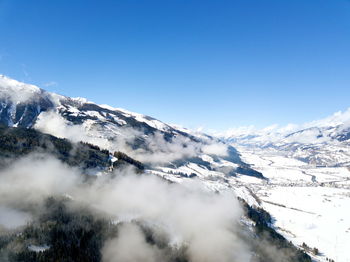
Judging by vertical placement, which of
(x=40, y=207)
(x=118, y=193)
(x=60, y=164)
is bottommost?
(x=40, y=207)

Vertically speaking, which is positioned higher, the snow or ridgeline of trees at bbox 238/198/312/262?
ridgeline of trees at bbox 238/198/312/262

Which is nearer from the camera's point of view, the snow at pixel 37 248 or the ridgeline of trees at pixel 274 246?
the snow at pixel 37 248

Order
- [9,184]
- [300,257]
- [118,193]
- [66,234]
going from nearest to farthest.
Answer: [66,234] → [9,184] → [300,257] → [118,193]

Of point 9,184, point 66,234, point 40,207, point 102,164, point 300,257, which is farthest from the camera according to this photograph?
point 102,164

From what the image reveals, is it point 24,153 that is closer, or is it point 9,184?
point 9,184

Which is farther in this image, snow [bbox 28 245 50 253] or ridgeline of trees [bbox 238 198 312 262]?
ridgeline of trees [bbox 238 198 312 262]

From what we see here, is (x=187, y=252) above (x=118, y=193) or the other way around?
the other way around

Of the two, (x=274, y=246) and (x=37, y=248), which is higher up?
(x=274, y=246)

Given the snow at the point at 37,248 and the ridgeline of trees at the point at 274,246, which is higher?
the ridgeline of trees at the point at 274,246

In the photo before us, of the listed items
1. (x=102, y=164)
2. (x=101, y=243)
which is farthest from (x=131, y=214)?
(x=102, y=164)

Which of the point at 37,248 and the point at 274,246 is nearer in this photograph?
the point at 37,248

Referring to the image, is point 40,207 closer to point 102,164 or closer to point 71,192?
point 71,192
